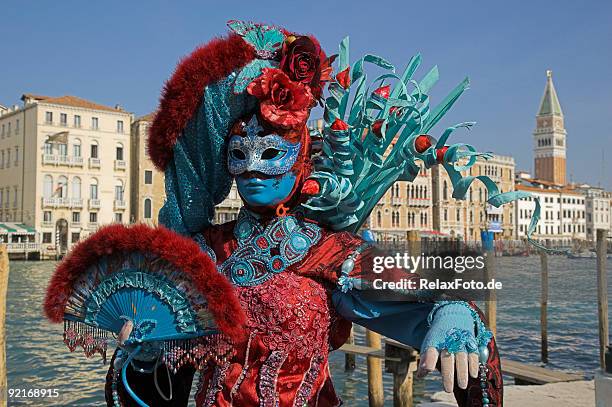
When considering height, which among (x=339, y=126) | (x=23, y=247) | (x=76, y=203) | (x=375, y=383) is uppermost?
(x=76, y=203)

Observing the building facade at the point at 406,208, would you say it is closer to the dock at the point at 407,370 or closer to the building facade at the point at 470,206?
the building facade at the point at 470,206

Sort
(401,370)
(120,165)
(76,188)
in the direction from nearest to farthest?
(401,370) → (76,188) → (120,165)

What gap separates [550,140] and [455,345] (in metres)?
95.5

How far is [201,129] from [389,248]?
0.76 meters

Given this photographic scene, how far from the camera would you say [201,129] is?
2.16 meters

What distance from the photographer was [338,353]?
11.9 m

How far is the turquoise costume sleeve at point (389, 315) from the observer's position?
6.00 feet

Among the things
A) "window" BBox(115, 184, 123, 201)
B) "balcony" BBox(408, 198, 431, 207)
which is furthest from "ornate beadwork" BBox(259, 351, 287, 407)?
"balcony" BBox(408, 198, 431, 207)

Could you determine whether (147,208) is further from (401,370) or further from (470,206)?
(401,370)

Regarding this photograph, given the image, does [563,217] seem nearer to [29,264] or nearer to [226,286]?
[29,264]

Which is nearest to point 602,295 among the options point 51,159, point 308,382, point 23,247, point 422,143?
point 422,143

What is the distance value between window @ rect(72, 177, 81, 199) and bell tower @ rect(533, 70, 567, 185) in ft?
232

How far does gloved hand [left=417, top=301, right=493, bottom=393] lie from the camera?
1533 mm

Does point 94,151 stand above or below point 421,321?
above
